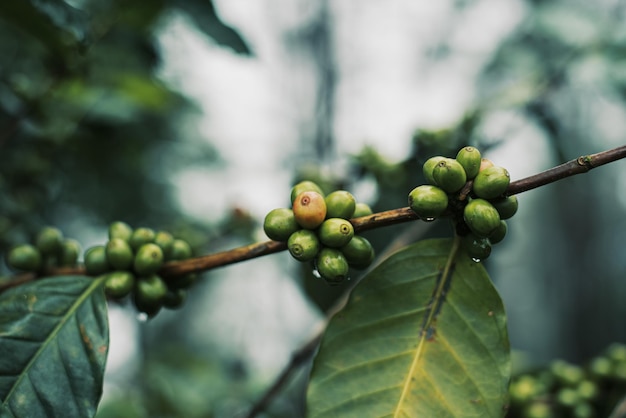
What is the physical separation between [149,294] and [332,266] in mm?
397

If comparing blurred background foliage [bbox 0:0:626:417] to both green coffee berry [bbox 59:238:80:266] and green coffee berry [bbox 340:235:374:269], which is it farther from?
green coffee berry [bbox 340:235:374:269]

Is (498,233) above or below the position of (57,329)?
below

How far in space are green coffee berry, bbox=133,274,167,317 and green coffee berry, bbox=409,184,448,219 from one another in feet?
1.81

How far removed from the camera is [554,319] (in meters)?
9.87

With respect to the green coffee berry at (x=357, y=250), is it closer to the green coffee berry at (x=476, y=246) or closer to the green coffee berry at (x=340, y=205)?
the green coffee berry at (x=340, y=205)

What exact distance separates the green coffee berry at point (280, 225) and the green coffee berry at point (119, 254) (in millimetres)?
332

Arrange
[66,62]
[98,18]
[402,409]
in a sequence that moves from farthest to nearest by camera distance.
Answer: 1. [98,18]
2. [66,62]
3. [402,409]

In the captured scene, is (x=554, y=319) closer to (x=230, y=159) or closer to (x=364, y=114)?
(x=364, y=114)

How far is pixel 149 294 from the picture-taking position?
1117 mm

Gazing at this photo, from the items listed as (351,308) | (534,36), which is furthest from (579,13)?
(351,308)

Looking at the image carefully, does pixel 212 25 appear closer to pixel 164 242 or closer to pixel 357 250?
pixel 164 242

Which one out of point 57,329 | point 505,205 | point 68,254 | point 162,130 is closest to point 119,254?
point 57,329

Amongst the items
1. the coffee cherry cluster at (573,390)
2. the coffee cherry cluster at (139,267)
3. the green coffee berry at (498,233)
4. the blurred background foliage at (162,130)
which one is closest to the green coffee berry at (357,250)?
the green coffee berry at (498,233)

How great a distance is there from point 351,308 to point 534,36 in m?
2.29
